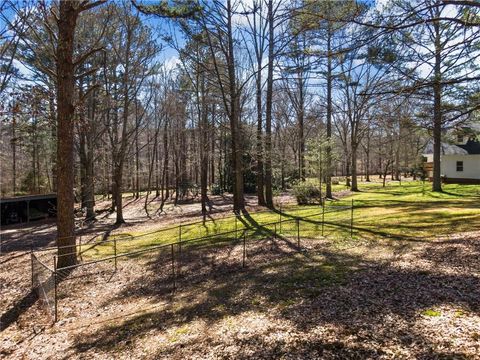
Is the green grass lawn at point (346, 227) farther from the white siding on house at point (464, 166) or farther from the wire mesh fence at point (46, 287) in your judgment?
the white siding on house at point (464, 166)

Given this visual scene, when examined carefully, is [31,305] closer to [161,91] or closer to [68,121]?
[68,121]

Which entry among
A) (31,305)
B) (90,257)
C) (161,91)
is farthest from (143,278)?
(161,91)

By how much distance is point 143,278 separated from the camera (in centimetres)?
823

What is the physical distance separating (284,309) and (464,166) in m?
31.1

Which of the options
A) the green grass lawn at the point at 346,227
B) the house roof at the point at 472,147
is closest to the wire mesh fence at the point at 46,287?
the green grass lawn at the point at 346,227

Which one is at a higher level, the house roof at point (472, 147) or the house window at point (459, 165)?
the house roof at point (472, 147)

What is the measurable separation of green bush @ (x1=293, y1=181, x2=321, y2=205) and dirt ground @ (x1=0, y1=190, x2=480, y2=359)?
10575 mm

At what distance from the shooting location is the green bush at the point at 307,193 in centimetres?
1986

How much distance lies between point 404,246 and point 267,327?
5.30 meters

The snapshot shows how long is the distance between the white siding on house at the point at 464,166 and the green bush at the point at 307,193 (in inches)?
695

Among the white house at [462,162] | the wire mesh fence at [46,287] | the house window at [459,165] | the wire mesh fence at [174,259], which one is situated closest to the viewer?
the wire mesh fence at [46,287]

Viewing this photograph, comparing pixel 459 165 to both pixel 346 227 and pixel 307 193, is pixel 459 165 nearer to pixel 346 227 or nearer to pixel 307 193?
pixel 307 193

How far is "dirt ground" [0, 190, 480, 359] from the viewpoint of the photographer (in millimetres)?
3939

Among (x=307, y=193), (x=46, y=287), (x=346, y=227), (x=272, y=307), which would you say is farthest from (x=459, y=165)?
(x=46, y=287)
